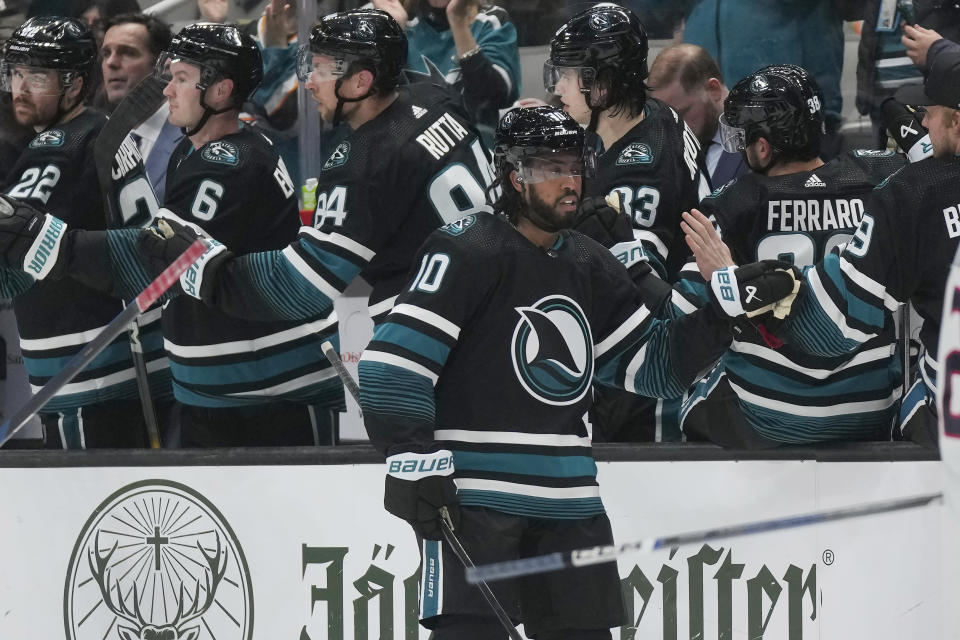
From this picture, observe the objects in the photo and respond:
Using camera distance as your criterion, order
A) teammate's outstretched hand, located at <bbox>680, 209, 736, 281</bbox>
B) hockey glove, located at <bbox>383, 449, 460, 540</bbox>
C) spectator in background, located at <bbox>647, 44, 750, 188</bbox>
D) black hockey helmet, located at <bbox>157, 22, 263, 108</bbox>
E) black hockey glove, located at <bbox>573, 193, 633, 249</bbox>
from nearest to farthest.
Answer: hockey glove, located at <bbox>383, 449, 460, 540</bbox>
teammate's outstretched hand, located at <bbox>680, 209, 736, 281</bbox>
black hockey glove, located at <bbox>573, 193, 633, 249</bbox>
black hockey helmet, located at <bbox>157, 22, 263, 108</bbox>
spectator in background, located at <bbox>647, 44, 750, 188</bbox>

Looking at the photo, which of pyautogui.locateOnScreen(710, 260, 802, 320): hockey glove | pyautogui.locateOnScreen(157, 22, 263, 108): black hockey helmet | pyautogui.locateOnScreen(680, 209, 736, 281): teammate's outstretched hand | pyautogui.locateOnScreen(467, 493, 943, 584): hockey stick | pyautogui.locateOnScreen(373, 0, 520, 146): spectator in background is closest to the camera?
pyautogui.locateOnScreen(467, 493, 943, 584): hockey stick

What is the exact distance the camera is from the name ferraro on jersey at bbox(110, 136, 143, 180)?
3.95m

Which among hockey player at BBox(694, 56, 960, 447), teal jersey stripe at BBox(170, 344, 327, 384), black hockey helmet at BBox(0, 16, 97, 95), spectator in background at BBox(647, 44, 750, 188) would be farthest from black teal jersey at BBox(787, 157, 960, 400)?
black hockey helmet at BBox(0, 16, 97, 95)

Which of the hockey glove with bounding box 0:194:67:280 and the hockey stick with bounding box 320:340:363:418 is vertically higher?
the hockey glove with bounding box 0:194:67:280

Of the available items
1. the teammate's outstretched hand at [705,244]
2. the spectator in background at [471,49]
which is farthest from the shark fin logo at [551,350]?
the spectator in background at [471,49]

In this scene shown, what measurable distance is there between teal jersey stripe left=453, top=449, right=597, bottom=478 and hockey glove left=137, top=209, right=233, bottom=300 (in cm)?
95

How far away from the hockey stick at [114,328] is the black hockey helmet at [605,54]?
3.49ft

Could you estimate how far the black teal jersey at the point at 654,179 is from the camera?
385 cm

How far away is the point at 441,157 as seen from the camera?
11.9ft

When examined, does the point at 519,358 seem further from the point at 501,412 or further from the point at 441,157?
the point at 441,157

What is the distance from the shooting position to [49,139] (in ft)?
13.0

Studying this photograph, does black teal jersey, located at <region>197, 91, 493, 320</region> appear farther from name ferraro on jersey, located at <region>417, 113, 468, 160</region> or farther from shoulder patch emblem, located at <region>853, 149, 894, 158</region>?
shoulder patch emblem, located at <region>853, 149, 894, 158</region>

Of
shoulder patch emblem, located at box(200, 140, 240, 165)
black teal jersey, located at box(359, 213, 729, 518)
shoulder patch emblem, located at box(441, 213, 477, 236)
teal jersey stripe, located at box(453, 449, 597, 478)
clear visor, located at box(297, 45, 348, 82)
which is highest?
clear visor, located at box(297, 45, 348, 82)

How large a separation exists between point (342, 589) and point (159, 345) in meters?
0.93
